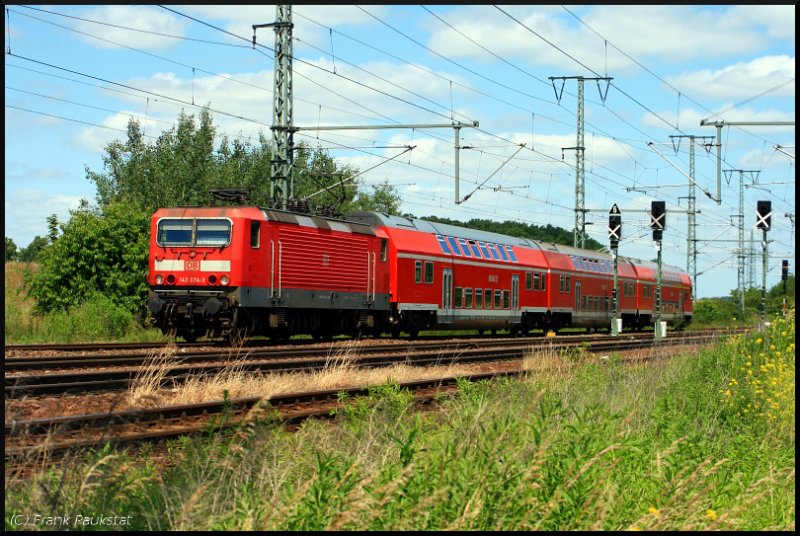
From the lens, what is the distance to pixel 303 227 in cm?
2512

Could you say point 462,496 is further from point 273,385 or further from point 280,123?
point 280,123

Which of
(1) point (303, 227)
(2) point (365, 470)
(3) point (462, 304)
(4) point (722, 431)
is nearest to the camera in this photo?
(2) point (365, 470)

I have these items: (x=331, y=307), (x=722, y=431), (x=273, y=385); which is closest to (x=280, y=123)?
(x=331, y=307)

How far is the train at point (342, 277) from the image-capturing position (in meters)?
23.2

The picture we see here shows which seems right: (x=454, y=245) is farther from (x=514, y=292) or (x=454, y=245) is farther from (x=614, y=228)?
(x=614, y=228)

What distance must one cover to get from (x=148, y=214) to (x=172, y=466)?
24.3m

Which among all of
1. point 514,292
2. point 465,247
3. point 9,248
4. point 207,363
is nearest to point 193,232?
point 207,363

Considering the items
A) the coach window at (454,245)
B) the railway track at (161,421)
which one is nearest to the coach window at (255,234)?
the railway track at (161,421)

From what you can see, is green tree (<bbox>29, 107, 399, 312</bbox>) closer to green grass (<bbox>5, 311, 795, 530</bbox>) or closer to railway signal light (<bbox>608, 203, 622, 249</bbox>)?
railway signal light (<bbox>608, 203, 622, 249</bbox>)

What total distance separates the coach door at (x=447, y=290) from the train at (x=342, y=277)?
3 cm

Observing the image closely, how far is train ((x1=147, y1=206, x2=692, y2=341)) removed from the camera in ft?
76.0

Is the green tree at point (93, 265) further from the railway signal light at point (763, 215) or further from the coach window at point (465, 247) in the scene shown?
the railway signal light at point (763, 215)

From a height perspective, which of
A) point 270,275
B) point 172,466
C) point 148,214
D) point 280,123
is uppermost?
point 280,123

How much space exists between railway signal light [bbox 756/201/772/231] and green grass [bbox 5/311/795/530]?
14.6 m
